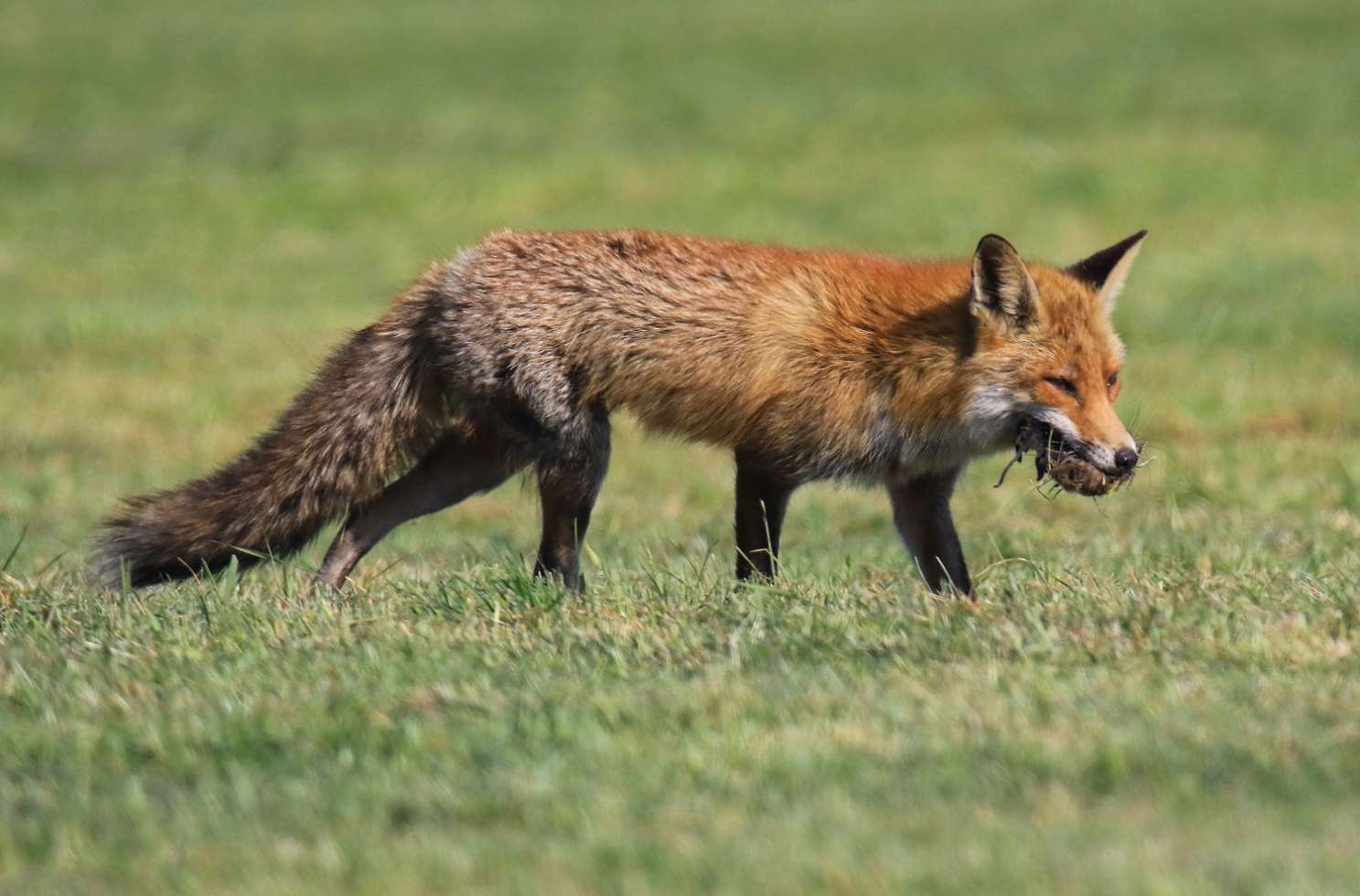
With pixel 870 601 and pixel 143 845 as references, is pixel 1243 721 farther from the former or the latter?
pixel 143 845

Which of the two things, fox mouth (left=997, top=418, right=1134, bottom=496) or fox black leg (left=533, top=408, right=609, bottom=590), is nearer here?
fox mouth (left=997, top=418, right=1134, bottom=496)

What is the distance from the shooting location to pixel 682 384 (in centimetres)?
686

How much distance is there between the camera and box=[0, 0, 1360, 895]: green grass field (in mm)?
3756

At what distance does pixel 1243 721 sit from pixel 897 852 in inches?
46.3

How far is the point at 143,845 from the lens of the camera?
3766 millimetres

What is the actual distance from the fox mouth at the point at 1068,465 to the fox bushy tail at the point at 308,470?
2.38 meters

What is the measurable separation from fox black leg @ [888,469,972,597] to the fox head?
38 cm

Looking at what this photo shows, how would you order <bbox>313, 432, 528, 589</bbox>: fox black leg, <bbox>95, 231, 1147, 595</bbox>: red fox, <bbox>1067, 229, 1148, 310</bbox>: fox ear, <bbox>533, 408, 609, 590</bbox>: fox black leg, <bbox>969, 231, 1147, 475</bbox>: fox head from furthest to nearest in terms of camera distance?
<bbox>313, 432, 528, 589</bbox>: fox black leg, <bbox>1067, 229, 1148, 310</bbox>: fox ear, <bbox>533, 408, 609, 590</bbox>: fox black leg, <bbox>95, 231, 1147, 595</bbox>: red fox, <bbox>969, 231, 1147, 475</bbox>: fox head

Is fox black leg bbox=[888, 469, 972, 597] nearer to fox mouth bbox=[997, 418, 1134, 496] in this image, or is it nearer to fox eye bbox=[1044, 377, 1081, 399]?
fox mouth bbox=[997, 418, 1134, 496]

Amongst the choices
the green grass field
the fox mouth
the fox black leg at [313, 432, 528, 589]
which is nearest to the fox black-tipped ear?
the fox mouth

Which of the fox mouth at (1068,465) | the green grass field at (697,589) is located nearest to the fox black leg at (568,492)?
the green grass field at (697,589)

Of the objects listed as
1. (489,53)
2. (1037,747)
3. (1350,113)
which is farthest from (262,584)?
(489,53)

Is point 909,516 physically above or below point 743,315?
below

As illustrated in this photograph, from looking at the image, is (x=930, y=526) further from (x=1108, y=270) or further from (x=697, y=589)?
(x=697, y=589)
